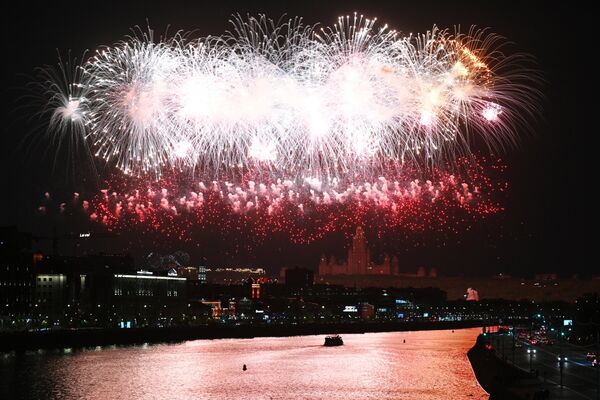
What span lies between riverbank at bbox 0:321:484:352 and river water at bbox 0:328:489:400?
473 cm

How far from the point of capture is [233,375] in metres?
60.7

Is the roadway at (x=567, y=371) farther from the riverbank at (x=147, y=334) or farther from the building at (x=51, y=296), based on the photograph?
the building at (x=51, y=296)

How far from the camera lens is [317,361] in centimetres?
7350

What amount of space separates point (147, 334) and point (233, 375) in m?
50.8

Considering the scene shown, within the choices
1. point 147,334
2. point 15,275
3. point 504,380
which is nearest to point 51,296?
point 15,275

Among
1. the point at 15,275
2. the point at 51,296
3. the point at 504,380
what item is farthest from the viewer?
the point at 51,296

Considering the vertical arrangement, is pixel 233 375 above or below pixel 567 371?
below

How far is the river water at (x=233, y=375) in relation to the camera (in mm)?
50375

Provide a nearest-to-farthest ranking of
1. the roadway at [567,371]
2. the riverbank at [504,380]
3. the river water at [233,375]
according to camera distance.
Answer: the riverbank at [504,380]
the roadway at [567,371]
the river water at [233,375]

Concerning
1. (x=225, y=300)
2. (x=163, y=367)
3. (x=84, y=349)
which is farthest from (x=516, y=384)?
(x=225, y=300)

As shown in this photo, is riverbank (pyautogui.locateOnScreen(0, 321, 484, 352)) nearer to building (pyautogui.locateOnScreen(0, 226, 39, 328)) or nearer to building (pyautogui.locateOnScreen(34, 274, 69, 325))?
building (pyautogui.locateOnScreen(0, 226, 39, 328))

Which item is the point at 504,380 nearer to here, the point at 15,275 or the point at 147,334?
the point at 147,334

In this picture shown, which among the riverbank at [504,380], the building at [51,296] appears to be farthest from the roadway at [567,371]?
the building at [51,296]

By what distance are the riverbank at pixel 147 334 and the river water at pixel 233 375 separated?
4726 mm
